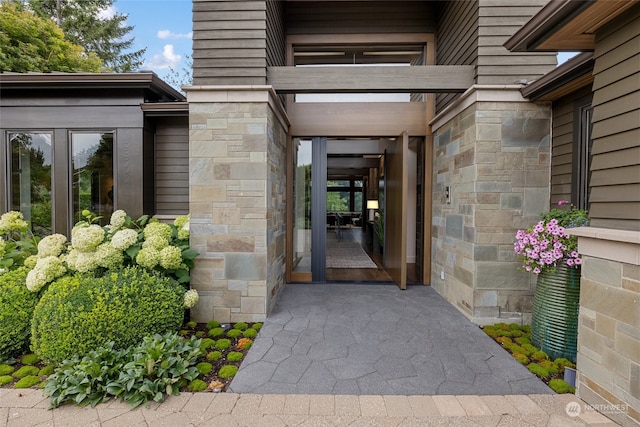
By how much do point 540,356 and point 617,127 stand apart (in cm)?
183

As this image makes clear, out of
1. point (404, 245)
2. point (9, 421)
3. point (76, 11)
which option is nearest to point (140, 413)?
point (9, 421)

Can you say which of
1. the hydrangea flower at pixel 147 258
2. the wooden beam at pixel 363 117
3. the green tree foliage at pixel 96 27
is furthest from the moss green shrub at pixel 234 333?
the green tree foliage at pixel 96 27

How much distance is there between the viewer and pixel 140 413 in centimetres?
Answer: 173

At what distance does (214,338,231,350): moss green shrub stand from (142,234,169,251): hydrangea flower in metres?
1.02


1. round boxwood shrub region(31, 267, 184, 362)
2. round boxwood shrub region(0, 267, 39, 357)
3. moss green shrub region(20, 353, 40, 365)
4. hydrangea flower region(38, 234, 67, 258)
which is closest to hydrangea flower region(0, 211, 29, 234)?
hydrangea flower region(38, 234, 67, 258)

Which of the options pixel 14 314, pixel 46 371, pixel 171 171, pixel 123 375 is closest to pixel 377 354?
pixel 123 375

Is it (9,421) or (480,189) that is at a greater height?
(480,189)

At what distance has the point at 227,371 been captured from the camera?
2.13 meters

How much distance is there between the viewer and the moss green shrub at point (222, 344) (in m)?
2.51

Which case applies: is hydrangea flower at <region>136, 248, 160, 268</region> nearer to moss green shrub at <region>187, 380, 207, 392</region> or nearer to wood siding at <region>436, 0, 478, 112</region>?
moss green shrub at <region>187, 380, 207, 392</region>

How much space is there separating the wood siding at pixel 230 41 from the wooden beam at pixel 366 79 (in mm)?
228

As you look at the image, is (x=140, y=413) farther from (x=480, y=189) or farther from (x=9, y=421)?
(x=480, y=189)

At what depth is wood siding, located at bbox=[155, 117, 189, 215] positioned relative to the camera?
4.04 metres

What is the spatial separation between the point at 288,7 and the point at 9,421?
201 inches
